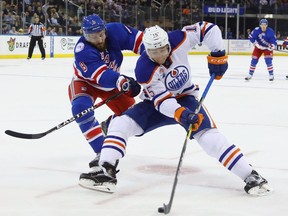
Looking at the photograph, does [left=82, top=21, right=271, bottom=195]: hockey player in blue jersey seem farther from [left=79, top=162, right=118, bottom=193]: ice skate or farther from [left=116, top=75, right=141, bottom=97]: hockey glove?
[left=116, top=75, right=141, bottom=97]: hockey glove

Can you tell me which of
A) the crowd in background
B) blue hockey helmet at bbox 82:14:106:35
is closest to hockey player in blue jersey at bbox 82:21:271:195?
blue hockey helmet at bbox 82:14:106:35

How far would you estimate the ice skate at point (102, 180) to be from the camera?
2.96 metres

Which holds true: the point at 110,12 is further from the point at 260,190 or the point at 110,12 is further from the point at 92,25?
the point at 260,190

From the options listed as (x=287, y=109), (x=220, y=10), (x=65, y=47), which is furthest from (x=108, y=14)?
(x=287, y=109)

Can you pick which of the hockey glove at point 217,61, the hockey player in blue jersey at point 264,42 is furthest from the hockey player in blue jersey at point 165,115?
the hockey player in blue jersey at point 264,42

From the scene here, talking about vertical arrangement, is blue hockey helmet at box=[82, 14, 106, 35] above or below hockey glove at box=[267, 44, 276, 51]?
above

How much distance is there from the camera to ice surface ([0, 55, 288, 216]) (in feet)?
8.95

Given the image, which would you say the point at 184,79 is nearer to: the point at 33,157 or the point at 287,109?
the point at 33,157

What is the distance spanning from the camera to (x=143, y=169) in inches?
138

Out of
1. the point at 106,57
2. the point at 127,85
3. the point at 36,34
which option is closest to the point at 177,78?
the point at 127,85

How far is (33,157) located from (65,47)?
500 inches

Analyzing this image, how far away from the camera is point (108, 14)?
17984 millimetres

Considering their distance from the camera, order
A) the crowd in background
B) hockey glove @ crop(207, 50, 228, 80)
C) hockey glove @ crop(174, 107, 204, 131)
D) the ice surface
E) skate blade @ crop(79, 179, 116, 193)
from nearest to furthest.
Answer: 1. the ice surface
2. hockey glove @ crop(174, 107, 204, 131)
3. skate blade @ crop(79, 179, 116, 193)
4. hockey glove @ crop(207, 50, 228, 80)
5. the crowd in background

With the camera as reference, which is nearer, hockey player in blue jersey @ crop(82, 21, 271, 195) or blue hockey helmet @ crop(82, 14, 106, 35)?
hockey player in blue jersey @ crop(82, 21, 271, 195)
